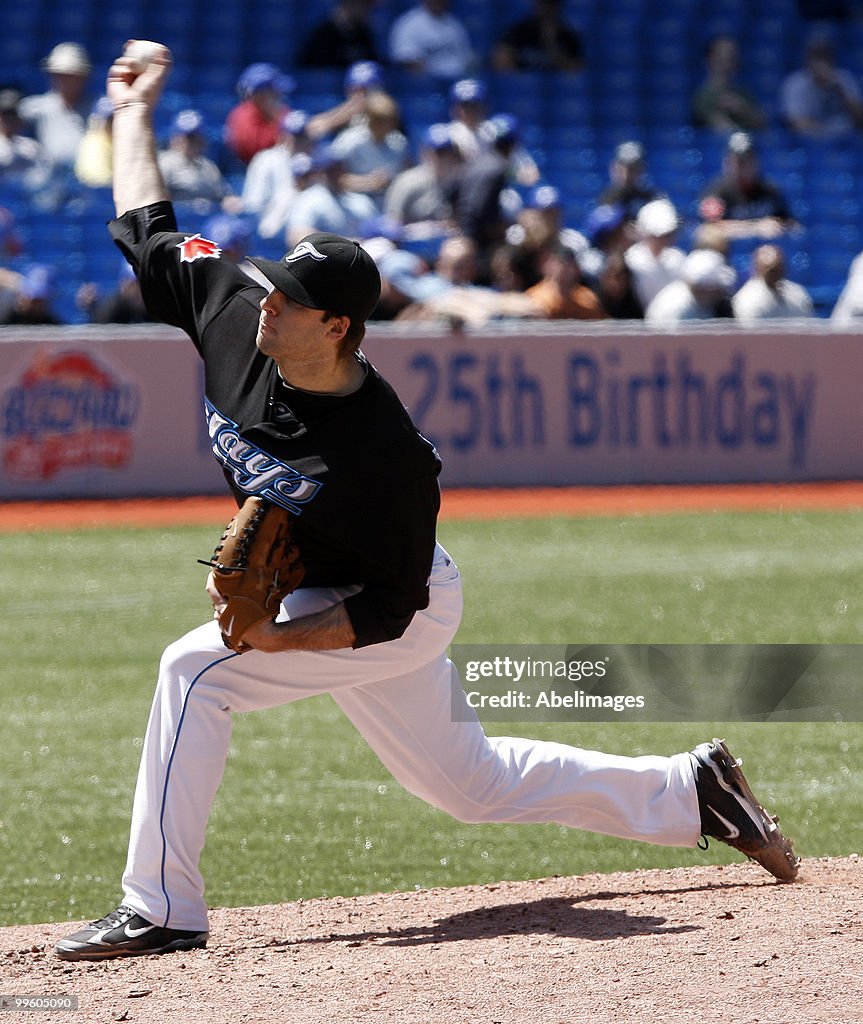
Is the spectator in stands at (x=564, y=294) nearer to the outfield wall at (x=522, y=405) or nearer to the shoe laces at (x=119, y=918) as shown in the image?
the outfield wall at (x=522, y=405)

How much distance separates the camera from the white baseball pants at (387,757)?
4027mm

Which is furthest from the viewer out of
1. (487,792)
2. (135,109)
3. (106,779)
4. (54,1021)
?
(106,779)

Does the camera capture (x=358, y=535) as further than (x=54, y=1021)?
Yes

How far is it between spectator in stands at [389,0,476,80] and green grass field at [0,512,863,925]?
25.1 feet

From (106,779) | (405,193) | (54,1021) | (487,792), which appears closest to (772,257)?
(405,193)

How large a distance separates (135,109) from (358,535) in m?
1.56

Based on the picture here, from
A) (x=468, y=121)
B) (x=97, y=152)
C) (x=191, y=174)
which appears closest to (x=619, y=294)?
(x=468, y=121)

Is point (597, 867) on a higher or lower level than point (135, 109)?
lower

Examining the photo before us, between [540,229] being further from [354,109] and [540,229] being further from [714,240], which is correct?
[354,109]

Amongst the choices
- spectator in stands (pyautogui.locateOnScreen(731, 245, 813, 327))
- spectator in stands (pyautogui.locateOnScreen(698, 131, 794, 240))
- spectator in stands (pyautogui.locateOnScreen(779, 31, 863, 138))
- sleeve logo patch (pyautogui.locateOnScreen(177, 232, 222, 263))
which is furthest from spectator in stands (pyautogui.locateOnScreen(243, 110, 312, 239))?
sleeve logo patch (pyautogui.locateOnScreen(177, 232, 222, 263))

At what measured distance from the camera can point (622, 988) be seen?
12.1 feet

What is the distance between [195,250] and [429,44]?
14271 mm

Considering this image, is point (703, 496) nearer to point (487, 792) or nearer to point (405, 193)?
point (405, 193)

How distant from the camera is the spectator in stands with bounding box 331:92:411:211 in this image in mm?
16031
